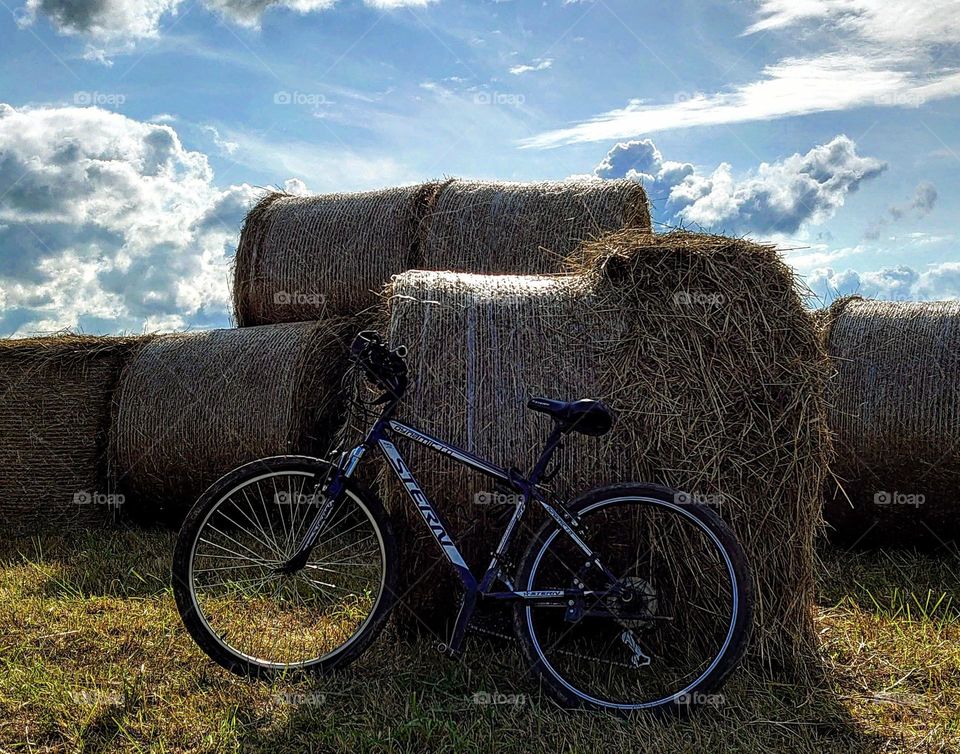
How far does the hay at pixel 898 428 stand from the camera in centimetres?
634

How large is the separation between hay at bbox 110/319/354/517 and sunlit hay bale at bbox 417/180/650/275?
1037 mm

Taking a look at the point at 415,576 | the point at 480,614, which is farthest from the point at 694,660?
the point at 415,576

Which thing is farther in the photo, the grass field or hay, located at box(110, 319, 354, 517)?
hay, located at box(110, 319, 354, 517)

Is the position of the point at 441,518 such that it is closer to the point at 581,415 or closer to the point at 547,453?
the point at 547,453

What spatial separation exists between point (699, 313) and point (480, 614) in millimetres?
1735

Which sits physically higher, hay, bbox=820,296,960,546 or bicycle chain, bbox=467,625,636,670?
hay, bbox=820,296,960,546

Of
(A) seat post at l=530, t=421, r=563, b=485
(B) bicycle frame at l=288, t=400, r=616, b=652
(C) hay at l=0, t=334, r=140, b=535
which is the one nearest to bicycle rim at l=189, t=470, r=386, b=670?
(B) bicycle frame at l=288, t=400, r=616, b=652

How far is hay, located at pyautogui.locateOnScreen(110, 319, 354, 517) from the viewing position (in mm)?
6715

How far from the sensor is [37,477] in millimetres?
7570

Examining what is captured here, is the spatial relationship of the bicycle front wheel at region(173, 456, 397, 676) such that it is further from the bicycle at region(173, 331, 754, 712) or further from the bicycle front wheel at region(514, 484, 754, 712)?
the bicycle front wheel at region(514, 484, 754, 712)

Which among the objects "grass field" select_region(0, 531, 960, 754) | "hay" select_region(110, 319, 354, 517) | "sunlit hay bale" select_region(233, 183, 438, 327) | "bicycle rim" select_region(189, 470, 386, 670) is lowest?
"grass field" select_region(0, 531, 960, 754)

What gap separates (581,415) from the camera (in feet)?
12.3

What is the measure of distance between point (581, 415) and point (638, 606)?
0.86 meters

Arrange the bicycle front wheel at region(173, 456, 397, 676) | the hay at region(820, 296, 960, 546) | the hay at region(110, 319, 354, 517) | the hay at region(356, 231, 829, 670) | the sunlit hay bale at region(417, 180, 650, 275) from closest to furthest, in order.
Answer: the bicycle front wheel at region(173, 456, 397, 676) < the hay at region(356, 231, 829, 670) < the hay at region(820, 296, 960, 546) < the hay at region(110, 319, 354, 517) < the sunlit hay bale at region(417, 180, 650, 275)
